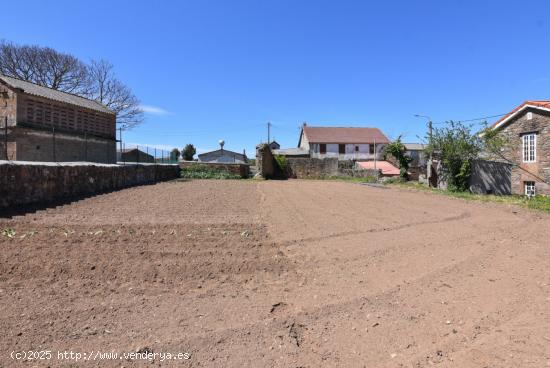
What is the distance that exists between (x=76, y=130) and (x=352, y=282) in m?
23.4

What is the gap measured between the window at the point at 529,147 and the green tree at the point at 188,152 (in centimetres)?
4238

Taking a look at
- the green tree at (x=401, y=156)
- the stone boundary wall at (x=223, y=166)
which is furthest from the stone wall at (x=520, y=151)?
the stone boundary wall at (x=223, y=166)

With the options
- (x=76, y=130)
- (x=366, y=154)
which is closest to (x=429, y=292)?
(x=76, y=130)

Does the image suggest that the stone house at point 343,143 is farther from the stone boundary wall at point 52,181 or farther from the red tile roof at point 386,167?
the stone boundary wall at point 52,181

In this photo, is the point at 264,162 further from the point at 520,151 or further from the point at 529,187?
the point at 529,187

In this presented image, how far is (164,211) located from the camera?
9453 mm

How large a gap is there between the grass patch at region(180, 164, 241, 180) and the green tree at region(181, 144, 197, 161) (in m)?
25.0

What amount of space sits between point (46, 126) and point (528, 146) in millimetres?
26793

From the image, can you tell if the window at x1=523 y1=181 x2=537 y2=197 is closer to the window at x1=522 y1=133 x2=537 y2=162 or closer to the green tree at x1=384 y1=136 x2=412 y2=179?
the window at x1=522 y1=133 x2=537 y2=162

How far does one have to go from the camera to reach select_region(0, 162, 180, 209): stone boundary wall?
892 centimetres

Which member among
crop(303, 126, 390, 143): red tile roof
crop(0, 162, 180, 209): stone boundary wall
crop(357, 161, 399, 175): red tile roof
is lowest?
crop(0, 162, 180, 209): stone boundary wall

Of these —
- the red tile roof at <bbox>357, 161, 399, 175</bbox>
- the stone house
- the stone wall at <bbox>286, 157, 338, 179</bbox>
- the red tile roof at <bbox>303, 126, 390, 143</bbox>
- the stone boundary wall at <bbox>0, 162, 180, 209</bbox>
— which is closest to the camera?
the stone boundary wall at <bbox>0, 162, 180, 209</bbox>

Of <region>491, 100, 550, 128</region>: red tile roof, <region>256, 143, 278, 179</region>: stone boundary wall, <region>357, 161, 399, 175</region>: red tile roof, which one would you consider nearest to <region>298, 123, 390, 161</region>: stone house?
<region>357, 161, 399, 175</region>: red tile roof

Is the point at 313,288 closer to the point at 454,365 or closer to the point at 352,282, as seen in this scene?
the point at 352,282
